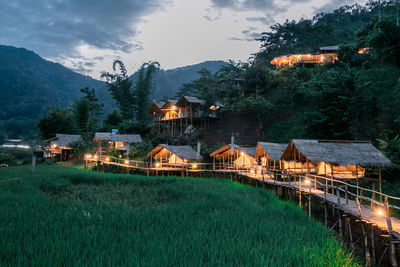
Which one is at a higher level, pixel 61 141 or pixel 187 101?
pixel 187 101

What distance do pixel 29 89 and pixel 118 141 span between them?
7687 centimetres

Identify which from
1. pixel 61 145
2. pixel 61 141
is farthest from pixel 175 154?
pixel 61 141

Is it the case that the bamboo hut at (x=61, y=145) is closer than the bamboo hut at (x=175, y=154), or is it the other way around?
the bamboo hut at (x=175, y=154)

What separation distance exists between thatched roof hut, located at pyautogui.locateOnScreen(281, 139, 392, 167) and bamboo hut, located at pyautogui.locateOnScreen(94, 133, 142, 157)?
20644 mm

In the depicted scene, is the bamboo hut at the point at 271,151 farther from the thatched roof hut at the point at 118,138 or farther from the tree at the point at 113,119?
the tree at the point at 113,119

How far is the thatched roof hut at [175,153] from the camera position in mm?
23192

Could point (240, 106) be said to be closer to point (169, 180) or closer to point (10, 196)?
point (169, 180)

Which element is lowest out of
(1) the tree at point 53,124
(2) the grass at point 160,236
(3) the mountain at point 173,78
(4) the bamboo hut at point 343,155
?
(2) the grass at point 160,236

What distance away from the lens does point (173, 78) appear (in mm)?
131375

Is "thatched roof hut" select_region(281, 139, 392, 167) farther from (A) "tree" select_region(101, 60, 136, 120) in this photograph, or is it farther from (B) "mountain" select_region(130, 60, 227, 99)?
(B) "mountain" select_region(130, 60, 227, 99)

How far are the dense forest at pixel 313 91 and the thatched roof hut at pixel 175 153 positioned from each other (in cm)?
950

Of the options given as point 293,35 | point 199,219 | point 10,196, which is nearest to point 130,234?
point 199,219

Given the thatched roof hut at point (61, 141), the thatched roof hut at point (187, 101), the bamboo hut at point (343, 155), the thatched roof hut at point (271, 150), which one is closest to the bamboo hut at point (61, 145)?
the thatched roof hut at point (61, 141)

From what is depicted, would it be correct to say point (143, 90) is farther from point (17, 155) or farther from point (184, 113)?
point (17, 155)
